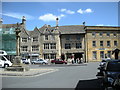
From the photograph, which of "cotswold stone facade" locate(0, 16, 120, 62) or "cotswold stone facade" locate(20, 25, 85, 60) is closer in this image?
"cotswold stone facade" locate(0, 16, 120, 62)

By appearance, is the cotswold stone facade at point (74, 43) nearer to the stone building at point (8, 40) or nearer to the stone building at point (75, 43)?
the stone building at point (75, 43)

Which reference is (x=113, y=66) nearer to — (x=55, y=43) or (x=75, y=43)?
(x=75, y=43)

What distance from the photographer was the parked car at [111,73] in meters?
8.76

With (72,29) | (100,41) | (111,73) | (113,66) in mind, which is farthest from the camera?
(72,29)

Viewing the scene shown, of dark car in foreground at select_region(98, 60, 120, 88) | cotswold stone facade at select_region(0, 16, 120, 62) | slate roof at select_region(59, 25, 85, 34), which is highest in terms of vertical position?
slate roof at select_region(59, 25, 85, 34)

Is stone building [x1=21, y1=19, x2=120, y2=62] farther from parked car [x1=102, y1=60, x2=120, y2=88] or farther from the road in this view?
parked car [x1=102, y1=60, x2=120, y2=88]

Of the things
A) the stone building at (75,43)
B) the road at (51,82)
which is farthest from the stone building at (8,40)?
the road at (51,82)

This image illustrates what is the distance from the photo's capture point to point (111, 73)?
368 inches

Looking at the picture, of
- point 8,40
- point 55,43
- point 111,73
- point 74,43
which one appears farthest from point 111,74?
point 8,40

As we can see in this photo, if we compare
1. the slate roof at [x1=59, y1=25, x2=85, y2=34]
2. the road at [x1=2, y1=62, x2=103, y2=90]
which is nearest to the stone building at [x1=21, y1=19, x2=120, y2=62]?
the slate roof at [x1=59, y1=25, x2=85, y2=34]

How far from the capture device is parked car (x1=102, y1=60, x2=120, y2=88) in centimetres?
876

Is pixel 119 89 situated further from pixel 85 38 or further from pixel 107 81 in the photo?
pixel 85 38

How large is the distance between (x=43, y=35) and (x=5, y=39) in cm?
1194

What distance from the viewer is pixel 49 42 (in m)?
56.5
